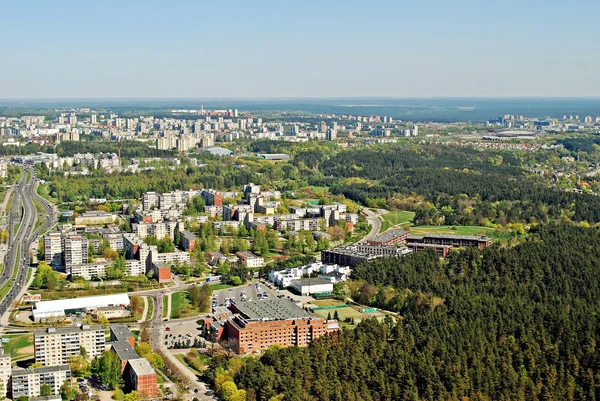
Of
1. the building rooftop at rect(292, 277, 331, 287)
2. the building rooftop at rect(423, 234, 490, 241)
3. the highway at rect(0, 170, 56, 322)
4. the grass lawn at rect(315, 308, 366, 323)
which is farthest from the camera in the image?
the building rooftop at rect(423, 234, 490, 241)

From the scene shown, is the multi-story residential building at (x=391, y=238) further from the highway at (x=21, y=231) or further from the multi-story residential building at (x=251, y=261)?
the highway at (x=21, y=231)

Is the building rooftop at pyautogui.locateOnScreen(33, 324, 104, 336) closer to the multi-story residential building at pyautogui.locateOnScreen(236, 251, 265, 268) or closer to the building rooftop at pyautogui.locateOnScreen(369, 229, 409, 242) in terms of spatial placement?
the multi-story residential building at pyautogui.locateOnScreen(236, 251, 265, 268)

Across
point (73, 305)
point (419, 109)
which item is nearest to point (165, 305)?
point (73, 305)

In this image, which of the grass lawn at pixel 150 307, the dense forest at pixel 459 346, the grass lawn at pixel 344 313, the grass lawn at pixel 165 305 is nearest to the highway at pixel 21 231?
the grass lawn at pixel 150 307

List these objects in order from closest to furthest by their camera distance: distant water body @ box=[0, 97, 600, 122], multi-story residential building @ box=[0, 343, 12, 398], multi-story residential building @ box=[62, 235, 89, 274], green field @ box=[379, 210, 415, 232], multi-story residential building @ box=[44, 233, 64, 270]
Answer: multi-story residential building @ box=[0, 343, 12, 398] → multi-story residential building @ box=[62, 235, 89, 274] → multi-story residential building @ box=[44, 233, 64, 270] → green field @ box=[379, 210, 415, 232] → distant water body @ box=[0, 97, 600, 122]

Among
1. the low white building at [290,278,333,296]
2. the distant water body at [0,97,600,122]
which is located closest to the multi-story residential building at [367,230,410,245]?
the low white building at [290,278,333,296]

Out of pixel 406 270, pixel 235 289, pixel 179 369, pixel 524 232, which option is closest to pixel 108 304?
pixel 235 289

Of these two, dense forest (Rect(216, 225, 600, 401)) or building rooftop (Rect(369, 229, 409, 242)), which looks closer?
dense forest (Rect(216, 225, 600, 401))
